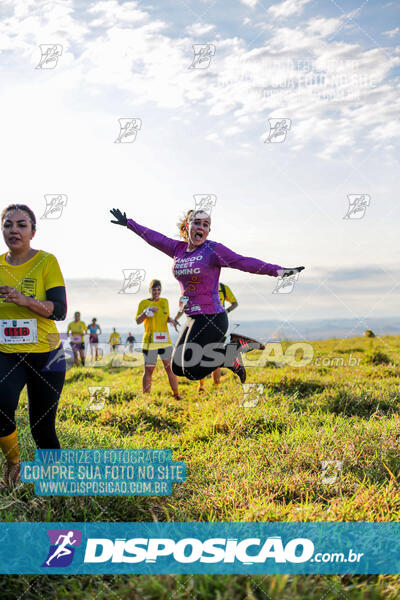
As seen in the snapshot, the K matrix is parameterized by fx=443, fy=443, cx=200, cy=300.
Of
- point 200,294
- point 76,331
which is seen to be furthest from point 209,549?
point 76,331

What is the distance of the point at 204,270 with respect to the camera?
5.67m

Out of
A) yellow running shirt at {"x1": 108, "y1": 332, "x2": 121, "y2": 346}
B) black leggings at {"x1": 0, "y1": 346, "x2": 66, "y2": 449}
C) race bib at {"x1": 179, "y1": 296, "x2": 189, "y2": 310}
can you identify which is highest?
race bib at {"x1": 179, "y1": 296, "x2": 189, "y2": 310}

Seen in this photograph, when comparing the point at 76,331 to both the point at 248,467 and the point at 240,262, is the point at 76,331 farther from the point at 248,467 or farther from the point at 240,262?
the point at 248,467

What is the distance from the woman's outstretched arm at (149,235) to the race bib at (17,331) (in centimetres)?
288

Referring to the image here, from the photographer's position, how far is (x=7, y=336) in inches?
140

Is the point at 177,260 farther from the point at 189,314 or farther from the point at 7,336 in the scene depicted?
the point at 7,336

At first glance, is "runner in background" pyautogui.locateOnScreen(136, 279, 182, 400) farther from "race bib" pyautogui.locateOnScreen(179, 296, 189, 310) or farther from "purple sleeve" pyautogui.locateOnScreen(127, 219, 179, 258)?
"race bib" pyautogui.locateOnScreen(179, 296, 189, 310)

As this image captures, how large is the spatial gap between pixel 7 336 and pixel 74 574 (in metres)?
1.80

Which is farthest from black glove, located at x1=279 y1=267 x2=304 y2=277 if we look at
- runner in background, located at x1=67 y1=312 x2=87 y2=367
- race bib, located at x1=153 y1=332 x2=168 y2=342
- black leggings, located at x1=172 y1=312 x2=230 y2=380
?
runner in background, located at x1=67 y1=312 x2=87 y2=367

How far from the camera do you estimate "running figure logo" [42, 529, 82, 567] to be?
2809 mm

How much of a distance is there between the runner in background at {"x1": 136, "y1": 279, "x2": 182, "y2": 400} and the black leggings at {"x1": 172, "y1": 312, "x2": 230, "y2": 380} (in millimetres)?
2587

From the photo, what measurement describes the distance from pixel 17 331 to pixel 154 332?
17.2ft

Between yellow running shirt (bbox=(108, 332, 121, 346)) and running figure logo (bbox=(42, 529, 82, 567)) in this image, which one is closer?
running figure logo (bbox=(42, 529, 82, 567))

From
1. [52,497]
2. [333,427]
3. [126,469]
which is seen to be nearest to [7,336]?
[52,497]
